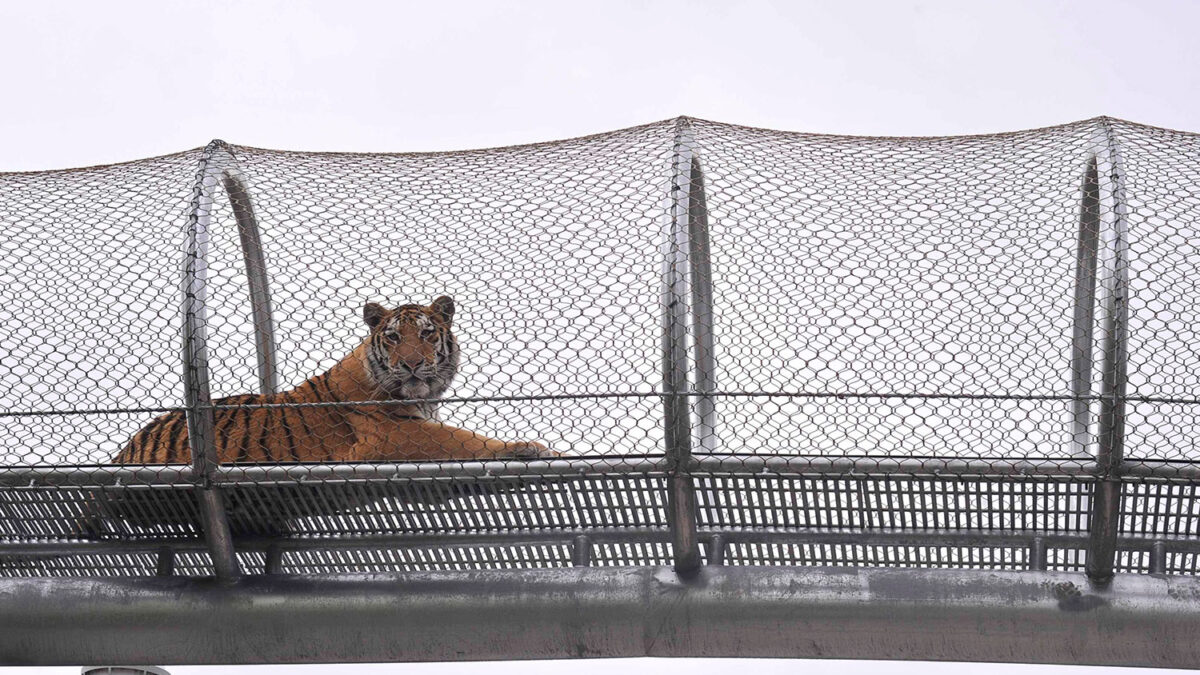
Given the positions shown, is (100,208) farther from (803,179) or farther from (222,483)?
(803,179)

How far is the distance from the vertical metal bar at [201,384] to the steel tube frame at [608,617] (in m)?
0.19

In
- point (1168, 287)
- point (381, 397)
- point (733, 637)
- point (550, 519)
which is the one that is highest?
point (1168, 287)

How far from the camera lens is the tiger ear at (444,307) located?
16.1ft

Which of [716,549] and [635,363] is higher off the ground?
[635,363]

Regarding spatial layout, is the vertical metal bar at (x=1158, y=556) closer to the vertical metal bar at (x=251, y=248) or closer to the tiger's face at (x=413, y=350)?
the tiger's face at (x=413, y=350)

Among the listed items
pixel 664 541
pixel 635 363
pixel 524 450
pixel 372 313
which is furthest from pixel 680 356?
pixel 372 313

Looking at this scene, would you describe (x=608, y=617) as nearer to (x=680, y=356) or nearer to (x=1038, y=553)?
(x=680, y=356)

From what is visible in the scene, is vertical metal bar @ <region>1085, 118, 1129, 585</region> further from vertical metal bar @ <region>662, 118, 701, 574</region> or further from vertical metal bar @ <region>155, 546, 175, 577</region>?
vertical metal bar @ <region>155, 546, 175, 577</region>

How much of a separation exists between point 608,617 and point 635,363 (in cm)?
82

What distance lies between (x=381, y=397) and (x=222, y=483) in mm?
776

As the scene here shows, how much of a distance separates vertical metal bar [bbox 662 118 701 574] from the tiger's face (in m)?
0.85

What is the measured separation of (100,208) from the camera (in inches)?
209

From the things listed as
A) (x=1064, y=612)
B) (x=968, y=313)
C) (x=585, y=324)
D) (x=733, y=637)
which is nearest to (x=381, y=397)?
(x=585, y=324)

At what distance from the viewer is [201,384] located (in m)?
4.56
